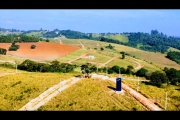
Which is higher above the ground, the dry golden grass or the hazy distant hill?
the dry golden grass

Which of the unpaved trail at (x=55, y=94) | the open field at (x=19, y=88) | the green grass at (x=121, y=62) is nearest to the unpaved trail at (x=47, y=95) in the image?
the unpaved trail at (x=55, y=94)

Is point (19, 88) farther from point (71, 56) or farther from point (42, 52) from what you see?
point (71, 56)

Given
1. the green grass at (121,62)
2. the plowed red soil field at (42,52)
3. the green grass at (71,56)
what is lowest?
the green grass at (121,62)

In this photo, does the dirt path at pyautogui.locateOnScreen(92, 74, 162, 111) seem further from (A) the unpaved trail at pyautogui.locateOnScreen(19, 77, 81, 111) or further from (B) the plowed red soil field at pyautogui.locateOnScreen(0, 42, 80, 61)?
(B) the plowed red soil field at pyautogui.locateOnScreen(0, 42, 80, 61)

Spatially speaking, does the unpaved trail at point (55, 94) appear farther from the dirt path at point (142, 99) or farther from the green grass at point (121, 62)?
the green grass at point (121, 62)

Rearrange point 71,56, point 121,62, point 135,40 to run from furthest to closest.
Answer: point 135,40, point 71,56, point 121,62

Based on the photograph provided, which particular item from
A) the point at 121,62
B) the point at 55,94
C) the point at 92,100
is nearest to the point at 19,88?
the point at 55,94

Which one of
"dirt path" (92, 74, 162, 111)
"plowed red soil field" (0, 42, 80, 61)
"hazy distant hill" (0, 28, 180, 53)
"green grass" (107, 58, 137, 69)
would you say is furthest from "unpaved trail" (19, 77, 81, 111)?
"hazy distant hill" (0, 28, 180, 53)
